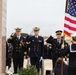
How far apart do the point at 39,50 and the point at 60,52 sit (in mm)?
3821

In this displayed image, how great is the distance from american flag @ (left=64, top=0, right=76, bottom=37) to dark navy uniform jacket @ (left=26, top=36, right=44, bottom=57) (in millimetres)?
3231

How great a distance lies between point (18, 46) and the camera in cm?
1225

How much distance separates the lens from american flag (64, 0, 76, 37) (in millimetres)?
8836

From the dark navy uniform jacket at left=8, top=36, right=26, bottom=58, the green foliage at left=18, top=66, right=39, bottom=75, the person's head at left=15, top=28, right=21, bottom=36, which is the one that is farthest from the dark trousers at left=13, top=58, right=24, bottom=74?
the green foliage at left=18, top=66, right=39, bottom=75

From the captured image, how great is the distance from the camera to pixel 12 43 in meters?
12.3

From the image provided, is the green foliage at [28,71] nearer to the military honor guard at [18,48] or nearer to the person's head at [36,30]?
the person's head at [36,30]

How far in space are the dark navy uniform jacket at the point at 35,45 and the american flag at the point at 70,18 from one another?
3.23 meters

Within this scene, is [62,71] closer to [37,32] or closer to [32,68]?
[32,68]

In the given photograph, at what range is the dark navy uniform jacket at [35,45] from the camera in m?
12.1

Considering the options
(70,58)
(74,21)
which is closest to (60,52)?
(70,58)

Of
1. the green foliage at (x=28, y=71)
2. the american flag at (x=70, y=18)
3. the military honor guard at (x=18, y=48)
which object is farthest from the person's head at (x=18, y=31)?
the american flag at (x=70, y=18)

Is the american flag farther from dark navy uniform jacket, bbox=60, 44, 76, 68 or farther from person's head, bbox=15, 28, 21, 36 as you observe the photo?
person's head, bbox=15, 28, 21, 36

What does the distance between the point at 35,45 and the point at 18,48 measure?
61cm

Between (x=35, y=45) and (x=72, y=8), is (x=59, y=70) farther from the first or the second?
(x=35, y=45)
